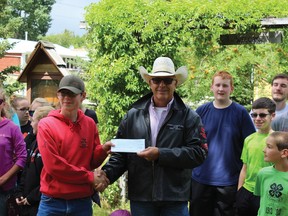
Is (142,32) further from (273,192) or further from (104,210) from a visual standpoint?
(273,192)

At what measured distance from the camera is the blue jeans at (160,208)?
429 cm

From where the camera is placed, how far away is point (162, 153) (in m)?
4.13

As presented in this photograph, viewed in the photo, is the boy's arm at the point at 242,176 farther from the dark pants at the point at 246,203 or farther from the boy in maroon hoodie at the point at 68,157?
the boy in maroon hoodie at the point at 68,157

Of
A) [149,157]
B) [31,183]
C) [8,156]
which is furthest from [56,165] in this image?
[8,156]

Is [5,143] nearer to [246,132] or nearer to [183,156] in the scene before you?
[183,156]

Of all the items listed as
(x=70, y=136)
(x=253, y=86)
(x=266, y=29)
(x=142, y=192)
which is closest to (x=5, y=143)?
(x=70, y=136)

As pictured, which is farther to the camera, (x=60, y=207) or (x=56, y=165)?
(x=60, y=207)

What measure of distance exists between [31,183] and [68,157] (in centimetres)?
→ 102

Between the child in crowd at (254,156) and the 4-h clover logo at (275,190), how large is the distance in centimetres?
57

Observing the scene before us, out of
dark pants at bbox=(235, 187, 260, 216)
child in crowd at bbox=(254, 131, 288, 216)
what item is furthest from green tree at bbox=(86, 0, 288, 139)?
child in crowd at bbox=(254, 131, 288, 216)

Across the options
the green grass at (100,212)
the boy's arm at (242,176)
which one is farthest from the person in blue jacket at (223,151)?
the green grass at (100,212)

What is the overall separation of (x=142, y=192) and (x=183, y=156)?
46 cm

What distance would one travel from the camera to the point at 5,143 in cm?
531

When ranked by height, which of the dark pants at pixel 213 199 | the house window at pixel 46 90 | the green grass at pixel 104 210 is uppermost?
the house window at pixel 46 90
